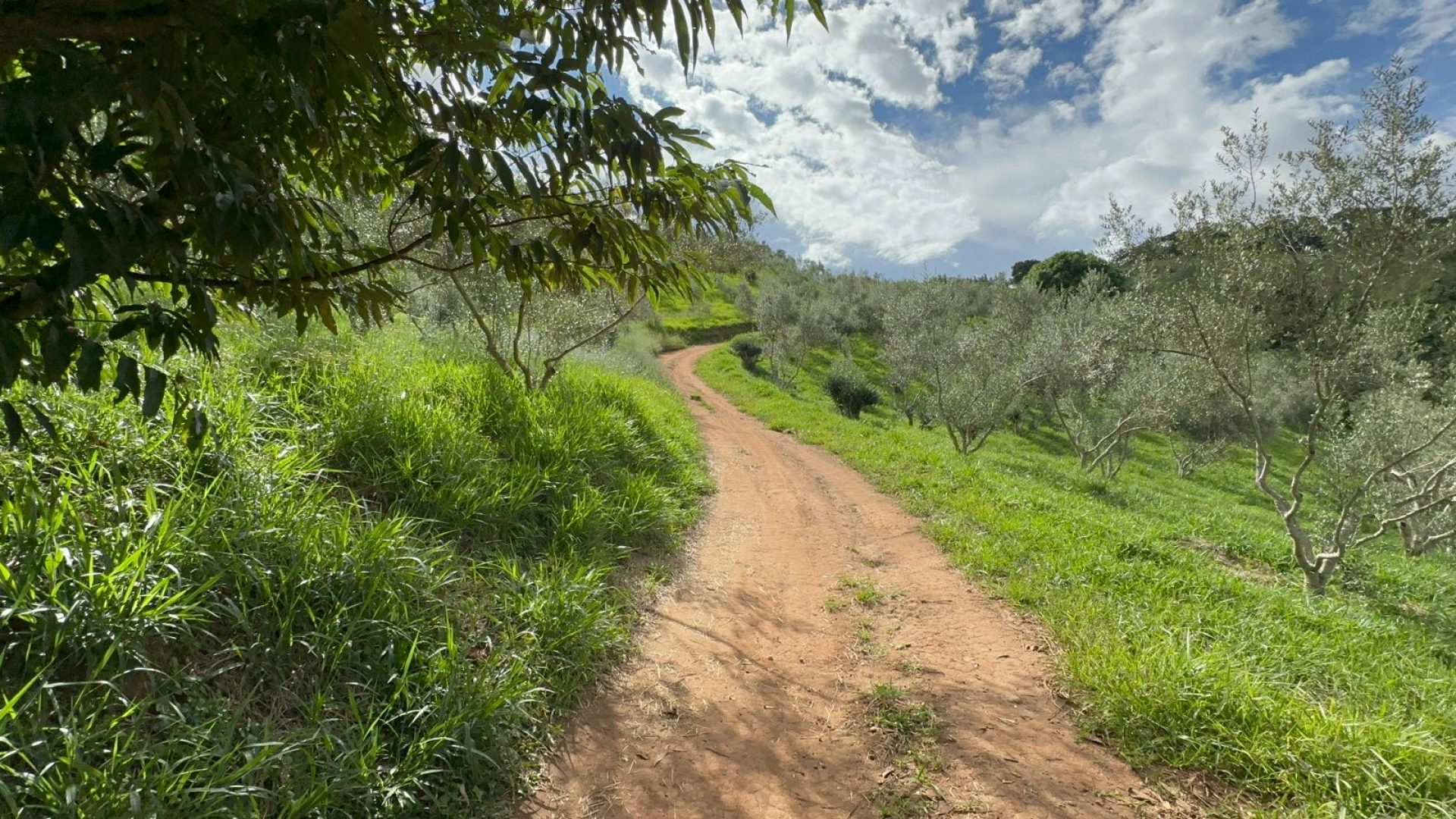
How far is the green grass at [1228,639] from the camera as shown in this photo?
3219 millimetres

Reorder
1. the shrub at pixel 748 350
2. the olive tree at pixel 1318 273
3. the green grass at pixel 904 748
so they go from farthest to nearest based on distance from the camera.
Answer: the shrub at pixel 748 350
the olive tree at pixel 1318 273
the green grass at pixel 904 748

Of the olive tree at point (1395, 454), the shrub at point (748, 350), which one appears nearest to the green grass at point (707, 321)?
the shrub at point (748, 350)

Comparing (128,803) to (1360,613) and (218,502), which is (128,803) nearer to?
(218,502)

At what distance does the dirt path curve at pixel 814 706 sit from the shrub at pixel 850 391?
21387 mm

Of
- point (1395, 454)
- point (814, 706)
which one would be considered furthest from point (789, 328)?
point (814, 706)

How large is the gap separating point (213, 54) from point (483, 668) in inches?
123

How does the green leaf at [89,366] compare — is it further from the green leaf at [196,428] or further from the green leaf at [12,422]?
the green leaf at [196,428]

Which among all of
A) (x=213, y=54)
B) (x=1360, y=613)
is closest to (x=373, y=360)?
(x=213, y=54)

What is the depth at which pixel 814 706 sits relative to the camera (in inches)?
158

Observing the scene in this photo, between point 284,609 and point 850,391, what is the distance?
85.4 feet

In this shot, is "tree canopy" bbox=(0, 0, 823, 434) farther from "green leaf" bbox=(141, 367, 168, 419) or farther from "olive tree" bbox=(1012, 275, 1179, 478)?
"olive tree" bbox=(1012, 275, 1179, 478)

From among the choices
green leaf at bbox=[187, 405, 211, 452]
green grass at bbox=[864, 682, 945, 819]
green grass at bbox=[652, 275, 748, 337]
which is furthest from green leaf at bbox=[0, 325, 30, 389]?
green grass at bbox=[652, 275, 748, 337]

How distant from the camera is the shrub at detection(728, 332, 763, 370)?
36.0 m

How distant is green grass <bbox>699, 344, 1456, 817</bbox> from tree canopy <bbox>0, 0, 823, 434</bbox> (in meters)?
3.89
